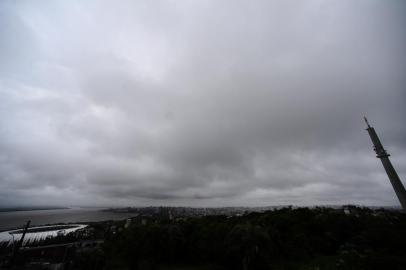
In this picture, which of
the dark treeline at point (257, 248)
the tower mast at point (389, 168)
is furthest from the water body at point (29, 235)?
the tower mast at point (389, 168)

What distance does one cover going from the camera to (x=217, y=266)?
2350cm

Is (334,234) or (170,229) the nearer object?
(170,229)

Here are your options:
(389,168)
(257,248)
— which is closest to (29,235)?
(257,248)

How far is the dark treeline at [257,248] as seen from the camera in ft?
72.2

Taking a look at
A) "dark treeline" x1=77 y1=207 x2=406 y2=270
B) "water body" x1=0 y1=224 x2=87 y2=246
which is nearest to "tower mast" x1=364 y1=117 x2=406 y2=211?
"dark treeline" x1=77 y1=207 x2=406 y2=270

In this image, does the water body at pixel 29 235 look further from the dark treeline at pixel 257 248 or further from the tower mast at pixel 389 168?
the tower mast at pixel 389 168

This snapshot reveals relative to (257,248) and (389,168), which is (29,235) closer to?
(257,248)

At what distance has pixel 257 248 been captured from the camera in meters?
22.1

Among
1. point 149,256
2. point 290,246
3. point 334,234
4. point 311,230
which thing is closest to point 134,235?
point 149,256

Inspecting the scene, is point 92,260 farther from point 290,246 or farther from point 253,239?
point 290,246

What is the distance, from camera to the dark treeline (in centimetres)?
2202

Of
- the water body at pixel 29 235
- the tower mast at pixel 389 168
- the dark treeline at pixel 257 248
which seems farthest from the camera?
the water body at pixel 29 235

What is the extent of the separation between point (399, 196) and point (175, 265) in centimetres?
3886

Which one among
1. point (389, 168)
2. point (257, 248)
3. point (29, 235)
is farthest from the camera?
point (29, 235)
